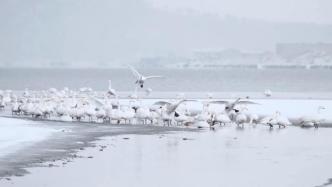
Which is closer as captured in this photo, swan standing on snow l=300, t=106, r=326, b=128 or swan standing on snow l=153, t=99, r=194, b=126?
swan standing on snow l=153, t=99, r=194, b=126

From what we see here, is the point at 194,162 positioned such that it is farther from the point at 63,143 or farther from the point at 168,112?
the point at 168,112

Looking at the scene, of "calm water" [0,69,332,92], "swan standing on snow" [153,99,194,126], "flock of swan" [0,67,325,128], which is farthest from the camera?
"calm water" [0,69,332,92]

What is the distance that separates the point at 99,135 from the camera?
90.6ft

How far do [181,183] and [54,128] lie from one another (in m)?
11.0

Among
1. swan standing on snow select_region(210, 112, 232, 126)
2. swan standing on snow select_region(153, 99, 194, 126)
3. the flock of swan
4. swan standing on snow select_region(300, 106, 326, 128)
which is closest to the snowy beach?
swan standing on snow select_region(210, 112, 232, 126)

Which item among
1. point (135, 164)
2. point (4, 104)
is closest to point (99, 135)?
point (135, 164)

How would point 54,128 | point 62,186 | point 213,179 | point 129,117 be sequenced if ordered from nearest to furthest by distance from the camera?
1. point 62,186
2. point 213,179
3. point 54,128
4. point 129,117

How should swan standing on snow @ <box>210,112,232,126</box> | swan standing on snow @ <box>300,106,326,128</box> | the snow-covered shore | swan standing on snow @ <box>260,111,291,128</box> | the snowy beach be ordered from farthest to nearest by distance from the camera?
swan standing on snow @ <box>300,106,326,128</box>, swan standing on snow @ <box>210,112,232,126</box>, swan standing on snow @ <box>260,111,291,128</box>, the snow-covered shore, the snowy beach

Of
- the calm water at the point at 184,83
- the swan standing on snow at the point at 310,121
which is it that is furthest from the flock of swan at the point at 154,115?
the calm water at the point at 184,83

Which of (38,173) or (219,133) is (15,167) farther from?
(219,133)

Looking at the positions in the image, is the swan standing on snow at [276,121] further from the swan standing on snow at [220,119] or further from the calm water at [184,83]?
the calm water at [184,83]

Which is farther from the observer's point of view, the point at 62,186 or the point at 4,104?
the point at 4,104

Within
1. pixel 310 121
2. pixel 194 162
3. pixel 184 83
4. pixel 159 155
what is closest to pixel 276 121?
pixel 310 121

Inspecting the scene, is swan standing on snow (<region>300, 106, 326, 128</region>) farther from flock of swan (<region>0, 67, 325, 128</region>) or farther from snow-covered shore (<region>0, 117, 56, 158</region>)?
snow-covered shore (<region>0, 117, 56, 158</region>)
